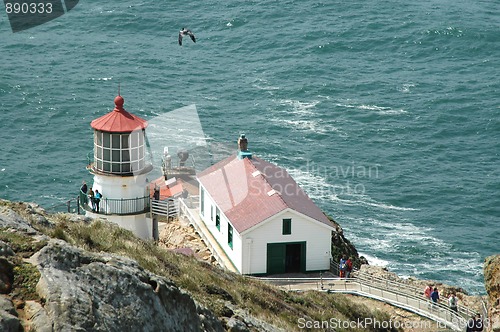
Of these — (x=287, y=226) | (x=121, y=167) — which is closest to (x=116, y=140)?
(x=121, y=167)

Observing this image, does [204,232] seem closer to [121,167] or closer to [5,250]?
[121,167]

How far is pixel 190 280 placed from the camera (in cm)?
1855

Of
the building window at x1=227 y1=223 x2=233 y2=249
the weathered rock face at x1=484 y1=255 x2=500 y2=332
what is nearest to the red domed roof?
the building window at x1=227 y1=223 x2=233 y2=249

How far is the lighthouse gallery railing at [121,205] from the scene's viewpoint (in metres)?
37.7

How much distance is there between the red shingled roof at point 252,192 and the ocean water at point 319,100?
1695cm

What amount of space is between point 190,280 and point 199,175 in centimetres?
2336

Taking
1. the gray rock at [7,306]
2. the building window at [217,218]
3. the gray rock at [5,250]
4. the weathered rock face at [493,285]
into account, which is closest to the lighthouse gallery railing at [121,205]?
the building window at [217,218]

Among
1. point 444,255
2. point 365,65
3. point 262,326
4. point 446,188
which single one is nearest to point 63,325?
point 262,326

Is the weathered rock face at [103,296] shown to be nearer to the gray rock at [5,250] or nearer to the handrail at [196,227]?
the gray rock at [5,250]

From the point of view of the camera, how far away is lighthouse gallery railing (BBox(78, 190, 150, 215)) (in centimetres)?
3772

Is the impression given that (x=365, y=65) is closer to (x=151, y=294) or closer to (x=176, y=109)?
(x=176, y=109)

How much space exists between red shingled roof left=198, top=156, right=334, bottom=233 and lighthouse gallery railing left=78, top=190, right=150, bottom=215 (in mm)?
2906

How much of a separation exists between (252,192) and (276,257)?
Result: 120 inches

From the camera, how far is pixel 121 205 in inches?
1492
